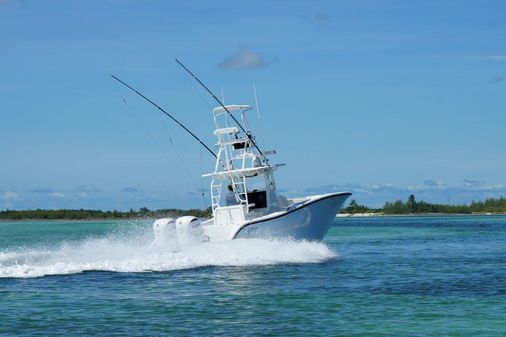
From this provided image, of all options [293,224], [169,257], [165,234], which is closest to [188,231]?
[165,234]

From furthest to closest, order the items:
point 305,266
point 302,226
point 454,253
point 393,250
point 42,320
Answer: point 393,250
point 454,253
point 302,226
point 305,266
point 42,320

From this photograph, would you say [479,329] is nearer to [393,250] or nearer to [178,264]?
[178,264]

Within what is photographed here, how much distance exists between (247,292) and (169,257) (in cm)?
959

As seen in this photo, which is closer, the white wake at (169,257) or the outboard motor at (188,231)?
the white wake at (169,257)

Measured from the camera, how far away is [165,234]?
117 feet

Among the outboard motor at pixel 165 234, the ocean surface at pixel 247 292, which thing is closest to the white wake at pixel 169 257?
the ocean surface at pixel 247 292

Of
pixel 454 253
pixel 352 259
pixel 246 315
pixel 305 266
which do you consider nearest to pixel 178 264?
pixel 305 266

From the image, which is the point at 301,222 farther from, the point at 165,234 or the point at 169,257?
the point at 169,257

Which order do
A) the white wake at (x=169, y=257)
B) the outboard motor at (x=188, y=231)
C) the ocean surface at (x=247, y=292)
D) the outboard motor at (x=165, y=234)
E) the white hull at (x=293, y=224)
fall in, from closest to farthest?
the ocean surface at (x=247, y=292) → the white wake at (x=169, y=257) → the white hull at (x=293, y=224) → the outboard motor at (x=188, y=231) → the outboard motor at (x=165, y=234)

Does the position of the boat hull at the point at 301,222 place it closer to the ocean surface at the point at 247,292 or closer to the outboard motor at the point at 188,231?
the ocean surface at the point at 247,292

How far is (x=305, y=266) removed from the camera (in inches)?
1286

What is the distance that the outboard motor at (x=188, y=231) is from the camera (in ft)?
116

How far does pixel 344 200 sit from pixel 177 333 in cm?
2213

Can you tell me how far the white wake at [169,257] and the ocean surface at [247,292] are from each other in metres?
0.05
